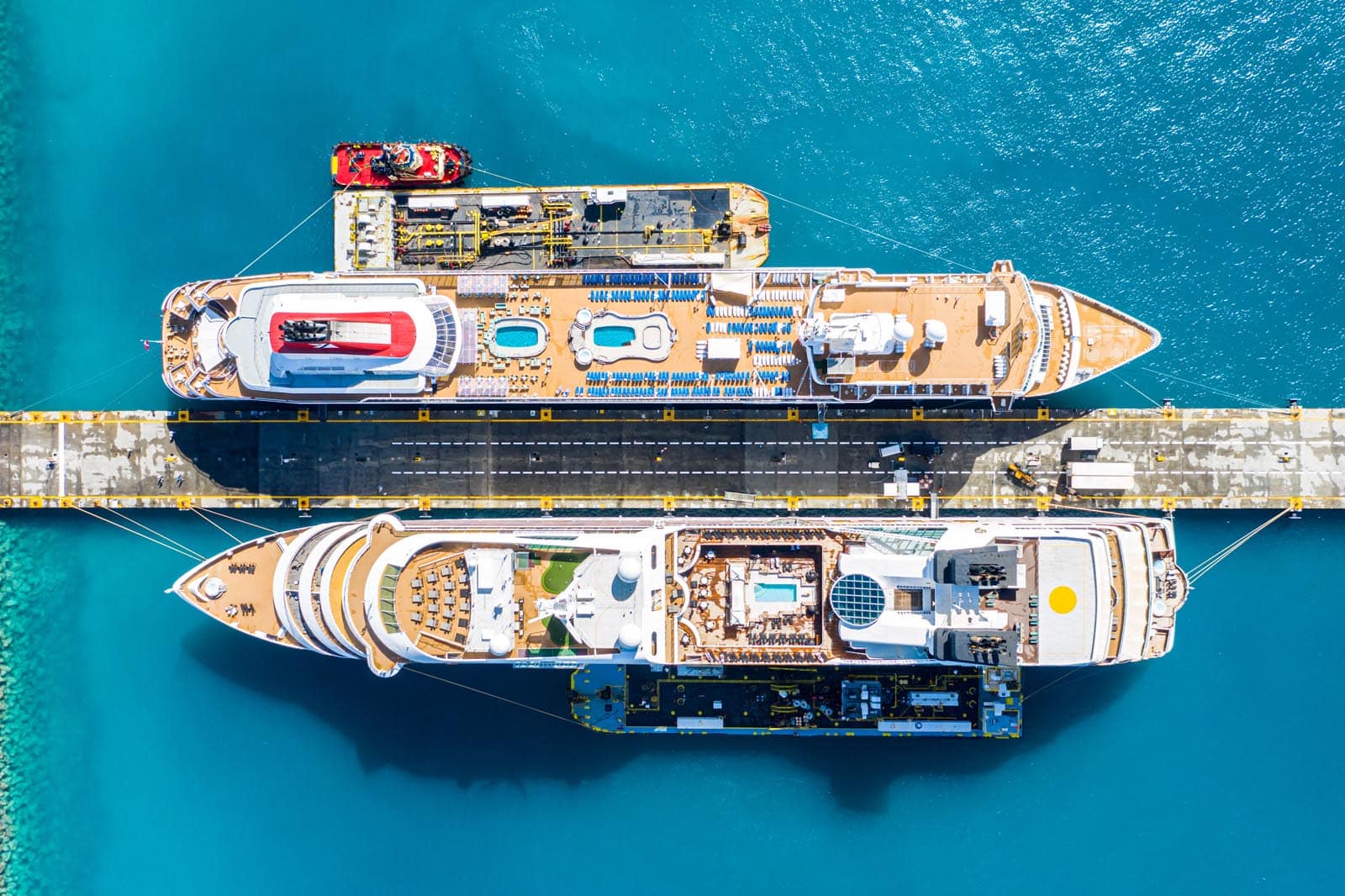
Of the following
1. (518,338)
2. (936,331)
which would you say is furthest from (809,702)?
(518,338)

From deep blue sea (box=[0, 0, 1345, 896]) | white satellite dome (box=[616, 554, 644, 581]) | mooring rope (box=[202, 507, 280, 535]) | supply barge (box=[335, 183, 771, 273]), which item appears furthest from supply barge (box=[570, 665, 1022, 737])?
supply barge (box=[335, 183, 771, 273])

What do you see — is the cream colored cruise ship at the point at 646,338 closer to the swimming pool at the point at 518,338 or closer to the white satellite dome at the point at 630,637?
the swimming pool at the point at 518,338

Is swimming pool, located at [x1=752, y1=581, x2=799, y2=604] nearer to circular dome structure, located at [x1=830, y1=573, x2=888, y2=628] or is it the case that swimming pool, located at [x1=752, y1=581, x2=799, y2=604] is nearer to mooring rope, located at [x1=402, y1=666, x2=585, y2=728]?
circular dome structure, located at [x1=830, y1=573, x2=888, y2=628]

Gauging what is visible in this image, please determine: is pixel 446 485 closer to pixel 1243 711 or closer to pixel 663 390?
pixel 663 390

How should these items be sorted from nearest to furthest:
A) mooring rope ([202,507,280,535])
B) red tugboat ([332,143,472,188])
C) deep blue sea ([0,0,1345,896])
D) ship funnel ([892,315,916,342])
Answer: ship funnel ([892,315,916,342]) < deep blue sea ([0,0,1345,896]) < red tugboat ([332,143,472,188]) < mooring rope ([202,507,280,535])

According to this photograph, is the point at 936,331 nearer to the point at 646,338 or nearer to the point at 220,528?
the point at 646,338
